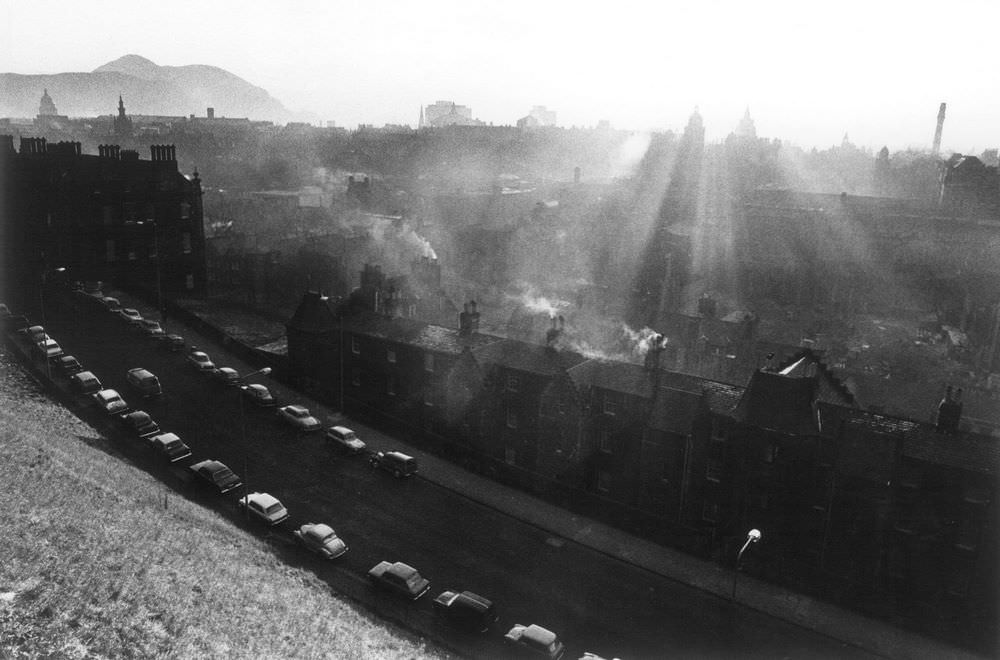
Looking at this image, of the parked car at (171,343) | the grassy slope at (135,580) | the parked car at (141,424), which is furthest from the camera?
the parked car at (171,343)

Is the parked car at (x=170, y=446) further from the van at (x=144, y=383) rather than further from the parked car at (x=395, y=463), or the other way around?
the parked car at (x=395, y=463)

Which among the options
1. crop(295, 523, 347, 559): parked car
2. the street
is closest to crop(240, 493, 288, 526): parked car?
the street

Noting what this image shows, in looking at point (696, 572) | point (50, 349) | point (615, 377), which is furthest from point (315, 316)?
point (696, 572)

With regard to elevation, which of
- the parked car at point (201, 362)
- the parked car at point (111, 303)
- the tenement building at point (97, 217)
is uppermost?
the tenement building at point (97, 217)

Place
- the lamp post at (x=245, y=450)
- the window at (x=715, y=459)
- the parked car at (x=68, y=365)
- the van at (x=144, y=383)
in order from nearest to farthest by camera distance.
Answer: the lamp post at (x=245, y=450) → the window at (x=715, y=459) → the van at (x=144, y=383) → the parked car at (x=68, y=365)

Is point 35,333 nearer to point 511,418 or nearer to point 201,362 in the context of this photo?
point 201,362

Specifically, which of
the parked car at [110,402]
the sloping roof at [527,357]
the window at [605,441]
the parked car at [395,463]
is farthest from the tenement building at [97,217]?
the window at [605,441]
